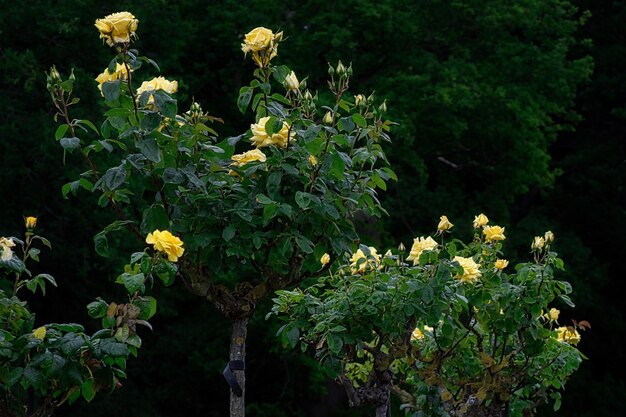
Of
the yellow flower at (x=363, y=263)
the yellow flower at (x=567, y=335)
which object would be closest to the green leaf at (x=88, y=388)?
the yellow flower at (x=363, y=263)

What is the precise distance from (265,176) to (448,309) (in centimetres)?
112

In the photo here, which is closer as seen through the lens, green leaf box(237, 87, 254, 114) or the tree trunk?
green leaf box(237, 87, 254, 114)

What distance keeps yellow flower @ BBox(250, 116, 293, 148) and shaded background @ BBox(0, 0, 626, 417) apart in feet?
24.9

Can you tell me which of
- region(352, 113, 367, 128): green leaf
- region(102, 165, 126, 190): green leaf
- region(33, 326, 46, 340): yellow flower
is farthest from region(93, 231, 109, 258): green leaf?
region(352, 113, 367, 128): green leaf

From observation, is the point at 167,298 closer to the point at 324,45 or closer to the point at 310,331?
the point at 324,45

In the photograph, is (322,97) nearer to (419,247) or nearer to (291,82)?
(419,247)

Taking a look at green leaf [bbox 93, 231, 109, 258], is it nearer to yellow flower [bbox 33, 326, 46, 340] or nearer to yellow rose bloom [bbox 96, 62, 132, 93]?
yellow flower [bbox 33, 326, 46, 340]

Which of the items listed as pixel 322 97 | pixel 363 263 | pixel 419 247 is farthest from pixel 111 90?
pixel 322 97

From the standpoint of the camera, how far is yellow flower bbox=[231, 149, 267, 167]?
3725 millimetres

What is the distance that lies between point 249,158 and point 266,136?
0.33 ft

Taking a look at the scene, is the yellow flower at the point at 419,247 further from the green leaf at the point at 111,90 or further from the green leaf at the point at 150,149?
the green leaf at the point at 111,90

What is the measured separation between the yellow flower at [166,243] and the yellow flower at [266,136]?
540 millimetres

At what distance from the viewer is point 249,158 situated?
148 inches

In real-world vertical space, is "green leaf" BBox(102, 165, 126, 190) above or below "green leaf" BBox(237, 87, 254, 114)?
below
